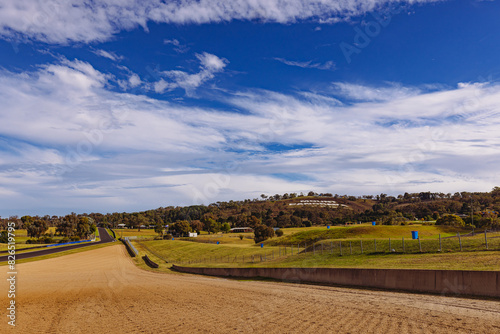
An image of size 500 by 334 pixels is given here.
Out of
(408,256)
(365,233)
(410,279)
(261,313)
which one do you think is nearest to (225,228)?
(365,233)

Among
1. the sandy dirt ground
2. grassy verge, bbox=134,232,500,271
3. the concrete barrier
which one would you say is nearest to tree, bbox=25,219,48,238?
grassy verge, bbox=134,232,500,271

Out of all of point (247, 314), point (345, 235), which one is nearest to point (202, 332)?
point (247, 314)

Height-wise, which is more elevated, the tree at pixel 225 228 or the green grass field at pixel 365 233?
the green grass field at pixel 365 233

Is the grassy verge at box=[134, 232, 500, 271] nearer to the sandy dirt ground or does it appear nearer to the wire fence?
the wire fence

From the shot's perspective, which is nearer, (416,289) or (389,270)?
(416,289)

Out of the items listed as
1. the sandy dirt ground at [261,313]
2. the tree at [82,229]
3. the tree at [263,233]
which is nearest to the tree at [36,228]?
the tree at [82,229]

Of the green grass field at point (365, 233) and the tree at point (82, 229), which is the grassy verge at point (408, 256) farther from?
the tree at point (82, 229)

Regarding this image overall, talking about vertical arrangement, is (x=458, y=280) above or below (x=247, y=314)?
above

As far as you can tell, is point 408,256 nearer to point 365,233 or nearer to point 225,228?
point 365,233

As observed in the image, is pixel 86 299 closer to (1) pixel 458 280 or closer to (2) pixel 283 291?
(2) pixel 283 291

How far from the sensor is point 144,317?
15234 mm

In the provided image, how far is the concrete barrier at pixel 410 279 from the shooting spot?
15.1 meters

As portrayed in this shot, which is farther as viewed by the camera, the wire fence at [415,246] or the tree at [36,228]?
the tree at [36,228]

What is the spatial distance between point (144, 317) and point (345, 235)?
5537 cm
